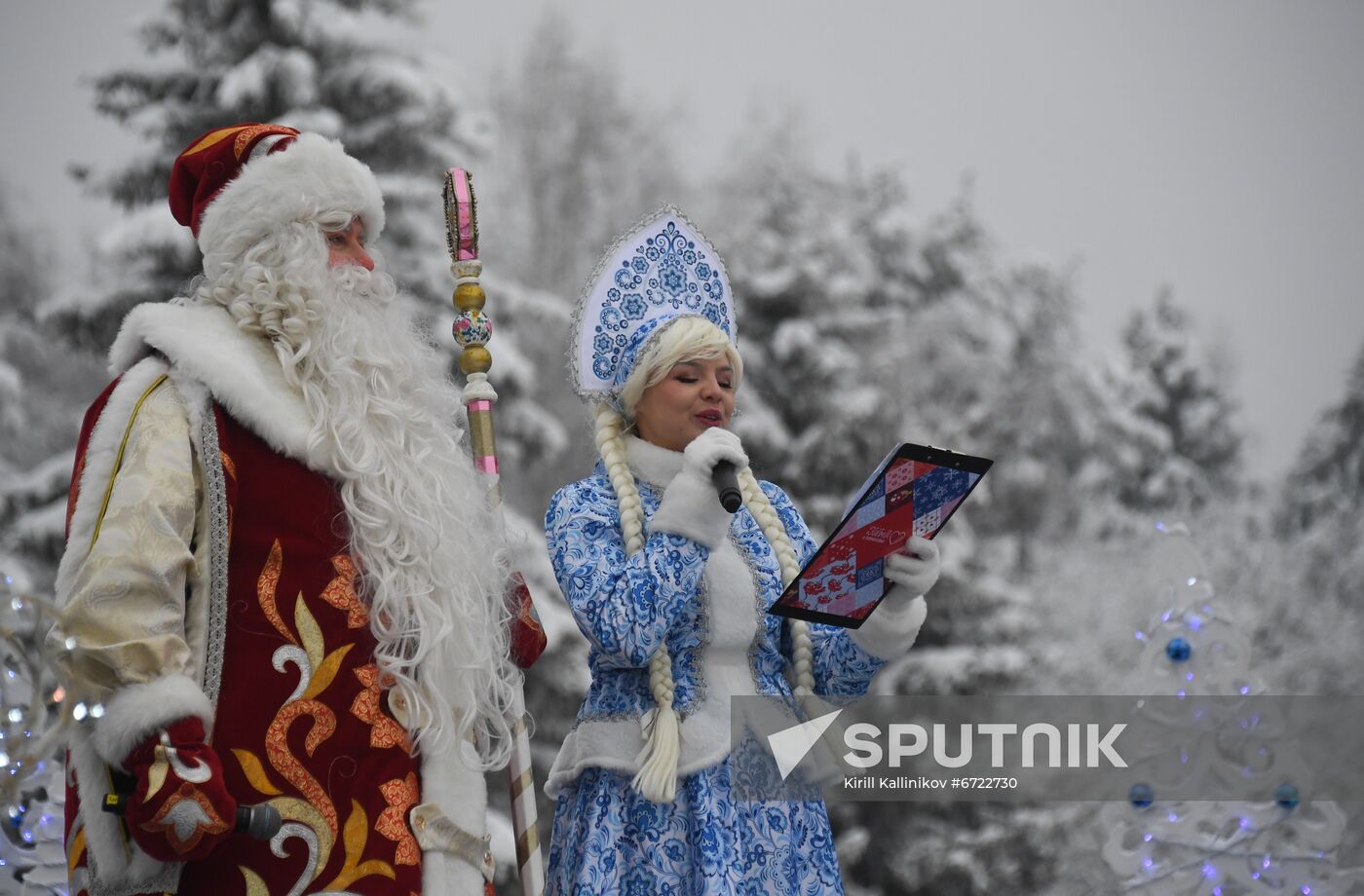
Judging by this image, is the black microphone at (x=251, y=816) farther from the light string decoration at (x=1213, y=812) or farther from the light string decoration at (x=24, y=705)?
the light string decoration at (x=1213, y=812)

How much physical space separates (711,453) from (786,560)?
0.48 meters

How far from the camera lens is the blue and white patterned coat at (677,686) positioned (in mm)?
3066

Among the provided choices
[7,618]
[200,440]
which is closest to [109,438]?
[200,440]

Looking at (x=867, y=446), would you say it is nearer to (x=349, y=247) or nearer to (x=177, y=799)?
(x=349, y=247)

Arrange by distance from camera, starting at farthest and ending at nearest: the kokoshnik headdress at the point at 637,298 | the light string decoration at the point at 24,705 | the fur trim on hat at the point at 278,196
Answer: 1. the kokoshnik headdress at the point at 637,298
2. the fur trim on hat at the point at 278,196
3. the light string decoration at the point at 24,705

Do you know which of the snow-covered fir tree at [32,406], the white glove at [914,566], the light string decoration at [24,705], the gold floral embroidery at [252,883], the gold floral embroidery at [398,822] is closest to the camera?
the light string decoration at [24,705]

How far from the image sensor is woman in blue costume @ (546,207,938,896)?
308 cm

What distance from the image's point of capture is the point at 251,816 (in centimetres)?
245

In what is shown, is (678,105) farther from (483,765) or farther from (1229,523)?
(483,765)

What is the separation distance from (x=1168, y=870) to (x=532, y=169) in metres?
12.3

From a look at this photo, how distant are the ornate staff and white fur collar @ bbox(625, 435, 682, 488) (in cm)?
33

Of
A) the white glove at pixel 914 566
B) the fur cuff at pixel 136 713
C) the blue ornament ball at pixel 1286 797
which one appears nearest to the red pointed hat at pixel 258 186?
the fur cuff at pixel 136 713

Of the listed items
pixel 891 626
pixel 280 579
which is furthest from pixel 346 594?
pixel 891 626

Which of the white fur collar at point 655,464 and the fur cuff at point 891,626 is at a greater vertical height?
the white fur collar at point 655,464
